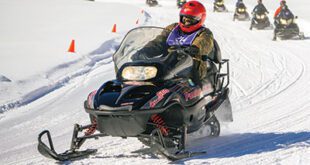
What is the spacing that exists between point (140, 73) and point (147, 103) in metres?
0.43

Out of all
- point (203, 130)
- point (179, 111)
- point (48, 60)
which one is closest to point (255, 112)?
point (203, 130)

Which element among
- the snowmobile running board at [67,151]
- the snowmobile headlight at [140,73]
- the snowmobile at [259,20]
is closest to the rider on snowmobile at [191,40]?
the snowmobile headlight at [140,73]

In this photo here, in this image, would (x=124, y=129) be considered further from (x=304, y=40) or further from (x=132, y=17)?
(x=132, y=17)

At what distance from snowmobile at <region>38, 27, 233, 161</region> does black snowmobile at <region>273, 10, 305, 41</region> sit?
Result: 511 inches

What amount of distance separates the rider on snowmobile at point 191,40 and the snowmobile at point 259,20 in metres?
15.7

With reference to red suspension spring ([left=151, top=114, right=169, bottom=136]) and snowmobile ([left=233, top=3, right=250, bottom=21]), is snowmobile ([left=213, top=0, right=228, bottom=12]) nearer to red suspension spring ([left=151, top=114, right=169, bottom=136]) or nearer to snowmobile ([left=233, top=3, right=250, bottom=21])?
snowmobile ([left=233, top=3, right=250, bottom=21])

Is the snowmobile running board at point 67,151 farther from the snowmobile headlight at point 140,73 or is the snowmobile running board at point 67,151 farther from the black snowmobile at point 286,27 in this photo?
the black snowmobile at point 286,27

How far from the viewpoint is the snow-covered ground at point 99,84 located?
18.9 ft

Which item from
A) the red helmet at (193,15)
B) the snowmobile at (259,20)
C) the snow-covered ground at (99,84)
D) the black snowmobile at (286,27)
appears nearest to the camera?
the snow-covered ground at (99,84)

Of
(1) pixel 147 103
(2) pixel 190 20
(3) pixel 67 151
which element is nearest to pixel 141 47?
(2) pixel 190 20

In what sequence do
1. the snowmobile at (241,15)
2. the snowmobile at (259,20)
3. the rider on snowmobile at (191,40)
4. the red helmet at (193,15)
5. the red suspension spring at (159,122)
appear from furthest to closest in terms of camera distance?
the snowmobile at (241,15)
the snowmobile at (259,20)
the red helmet at (193,15)
the rider on snowmobile at (191,40)
the red suspension spring at (159,122)

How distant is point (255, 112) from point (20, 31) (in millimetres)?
12528

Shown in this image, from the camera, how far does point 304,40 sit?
58.7 feet

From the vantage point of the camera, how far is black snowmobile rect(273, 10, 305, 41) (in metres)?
18.3
